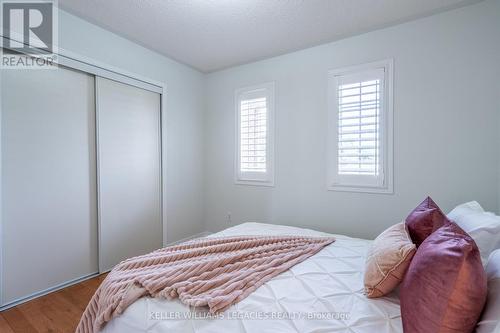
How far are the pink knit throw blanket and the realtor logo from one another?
76.4 inches

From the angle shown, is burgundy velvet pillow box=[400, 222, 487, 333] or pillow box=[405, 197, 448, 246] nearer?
burgundy velvet pillow box=[400, 222, 487, 333]

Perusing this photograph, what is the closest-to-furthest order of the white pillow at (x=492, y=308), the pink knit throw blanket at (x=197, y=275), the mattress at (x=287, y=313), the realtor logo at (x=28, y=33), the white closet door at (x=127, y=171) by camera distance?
1. the white pillow at (x=492, y=308)
2. the mattress at (x=287, y=313)
3. the pink knit throw blanket at (x=197, y=275)
4. the realtor logo at (x=28, y=33)
5. the white closet door at (x=127, y=171)

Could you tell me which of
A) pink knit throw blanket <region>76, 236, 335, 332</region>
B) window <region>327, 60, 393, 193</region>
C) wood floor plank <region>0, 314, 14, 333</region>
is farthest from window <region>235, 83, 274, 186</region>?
wood floor plank <region>0, 314, 14, 333</region>

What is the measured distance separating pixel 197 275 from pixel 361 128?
217cm

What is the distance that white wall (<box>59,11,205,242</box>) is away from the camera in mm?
2594

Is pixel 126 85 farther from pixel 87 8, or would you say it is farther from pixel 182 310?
pixel 182 310

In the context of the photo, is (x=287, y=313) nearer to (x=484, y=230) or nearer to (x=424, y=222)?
(x=424, y=222)

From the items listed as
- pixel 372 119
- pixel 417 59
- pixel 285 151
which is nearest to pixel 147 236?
pixel 285 151

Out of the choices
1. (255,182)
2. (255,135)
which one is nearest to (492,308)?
(255,182)

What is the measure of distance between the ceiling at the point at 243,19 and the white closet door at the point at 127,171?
613mm

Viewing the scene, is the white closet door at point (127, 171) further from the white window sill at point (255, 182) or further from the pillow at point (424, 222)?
the pillow at point (424, 222)

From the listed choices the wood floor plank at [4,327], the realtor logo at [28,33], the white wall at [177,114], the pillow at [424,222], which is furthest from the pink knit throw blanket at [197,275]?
the realtor logo at [28,33]

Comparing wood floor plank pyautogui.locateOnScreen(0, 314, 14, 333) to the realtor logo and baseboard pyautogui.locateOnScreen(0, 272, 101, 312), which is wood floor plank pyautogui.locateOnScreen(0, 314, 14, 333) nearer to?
baseboard pyautogui.locateOnScreen(0, 272, 101, 312)

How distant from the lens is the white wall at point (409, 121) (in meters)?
2.13
